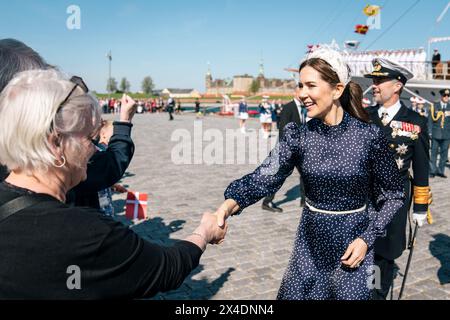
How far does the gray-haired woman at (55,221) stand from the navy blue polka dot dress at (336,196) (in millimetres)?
1376

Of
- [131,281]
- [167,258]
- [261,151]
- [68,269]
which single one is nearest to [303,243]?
[167,258]

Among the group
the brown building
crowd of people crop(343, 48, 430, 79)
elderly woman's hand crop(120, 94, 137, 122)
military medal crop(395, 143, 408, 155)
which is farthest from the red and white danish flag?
the brown building

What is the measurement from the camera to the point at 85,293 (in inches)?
53.5

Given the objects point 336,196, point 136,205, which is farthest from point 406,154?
point 136,205

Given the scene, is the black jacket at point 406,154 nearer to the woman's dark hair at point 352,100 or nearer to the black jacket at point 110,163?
the woman's dark hair at point 352,100

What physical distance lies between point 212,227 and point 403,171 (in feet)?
7.41

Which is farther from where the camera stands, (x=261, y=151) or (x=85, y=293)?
(x=261, y=151)

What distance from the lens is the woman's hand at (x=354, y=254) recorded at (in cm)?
251

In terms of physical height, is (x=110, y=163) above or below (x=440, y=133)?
above

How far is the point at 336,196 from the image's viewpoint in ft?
8.54

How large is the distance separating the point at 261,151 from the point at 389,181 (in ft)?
44.5

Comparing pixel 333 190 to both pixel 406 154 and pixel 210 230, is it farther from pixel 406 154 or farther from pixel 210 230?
pixel 406 154
